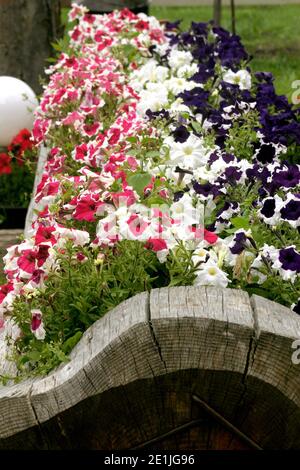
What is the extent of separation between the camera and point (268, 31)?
1387 cm

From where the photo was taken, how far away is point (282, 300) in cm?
303

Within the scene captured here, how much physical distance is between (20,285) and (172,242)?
0.48m

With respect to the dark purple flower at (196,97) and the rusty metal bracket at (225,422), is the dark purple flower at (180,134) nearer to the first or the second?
the dark purple flower at (196,97)

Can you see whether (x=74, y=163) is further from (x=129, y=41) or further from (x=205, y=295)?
(x=129, y=41)

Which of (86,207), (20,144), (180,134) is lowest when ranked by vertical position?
(86,207)

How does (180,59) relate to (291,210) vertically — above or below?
above

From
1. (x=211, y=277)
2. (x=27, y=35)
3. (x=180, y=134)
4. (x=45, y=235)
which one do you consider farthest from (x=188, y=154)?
(x=27, y=35)

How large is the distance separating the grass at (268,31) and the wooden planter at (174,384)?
21.1 ft

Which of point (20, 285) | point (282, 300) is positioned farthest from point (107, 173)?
point (282, 300)

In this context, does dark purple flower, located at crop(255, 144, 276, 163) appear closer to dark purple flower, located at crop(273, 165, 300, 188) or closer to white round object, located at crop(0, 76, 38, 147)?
dark purple flower, located at crop(273, 165, 300, 188)

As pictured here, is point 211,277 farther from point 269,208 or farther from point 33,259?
point 33,259

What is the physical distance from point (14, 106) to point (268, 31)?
289 inches

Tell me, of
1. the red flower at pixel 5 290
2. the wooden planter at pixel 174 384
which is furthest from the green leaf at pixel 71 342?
the red flower at pixel 5 290

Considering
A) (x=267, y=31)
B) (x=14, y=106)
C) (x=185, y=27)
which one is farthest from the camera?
(x=267, y=31)
